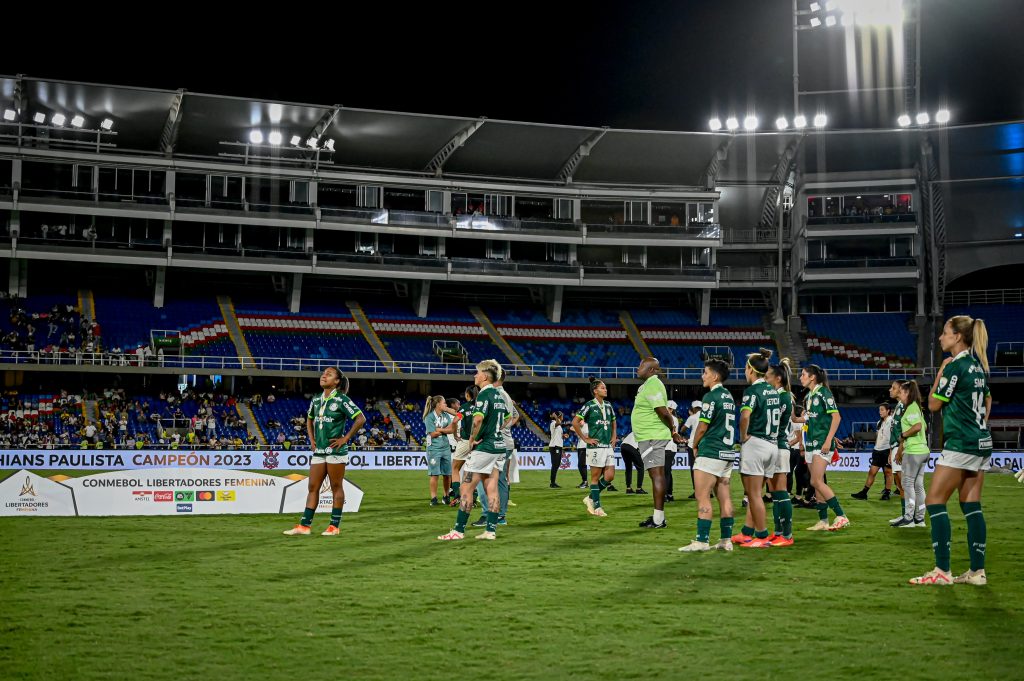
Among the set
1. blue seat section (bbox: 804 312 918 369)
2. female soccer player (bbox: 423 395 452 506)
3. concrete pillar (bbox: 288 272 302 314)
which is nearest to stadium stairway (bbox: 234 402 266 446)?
concrete pillar (bbox: 288 272 302 314)

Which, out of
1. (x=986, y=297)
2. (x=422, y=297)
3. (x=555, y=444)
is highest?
(x=986, y=297)

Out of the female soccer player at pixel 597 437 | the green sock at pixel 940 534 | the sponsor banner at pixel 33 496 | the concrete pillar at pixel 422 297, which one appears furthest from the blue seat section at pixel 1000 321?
the sponsor banner at pixel 33 496

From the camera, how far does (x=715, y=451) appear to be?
11125mm

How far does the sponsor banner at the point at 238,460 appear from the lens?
32812mm

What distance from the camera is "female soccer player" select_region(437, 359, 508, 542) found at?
1241 cm

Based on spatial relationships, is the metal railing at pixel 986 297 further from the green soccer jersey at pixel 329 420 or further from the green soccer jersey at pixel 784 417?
the green soccer jersey at pixel 329 420

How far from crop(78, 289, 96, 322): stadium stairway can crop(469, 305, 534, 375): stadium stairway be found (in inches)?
783

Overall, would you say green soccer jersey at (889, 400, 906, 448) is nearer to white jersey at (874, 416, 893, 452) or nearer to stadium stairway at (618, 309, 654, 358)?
white jersey at (874, 416, 893, 452)

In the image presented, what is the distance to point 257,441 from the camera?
139 ft

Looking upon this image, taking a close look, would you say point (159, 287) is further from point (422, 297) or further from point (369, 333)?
point (422, 297)

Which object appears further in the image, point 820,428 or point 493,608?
point 820,428

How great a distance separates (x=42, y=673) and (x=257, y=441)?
124ft

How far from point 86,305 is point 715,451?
44.3 m

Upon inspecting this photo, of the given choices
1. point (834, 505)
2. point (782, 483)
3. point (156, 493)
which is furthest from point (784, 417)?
point (156, 493)
